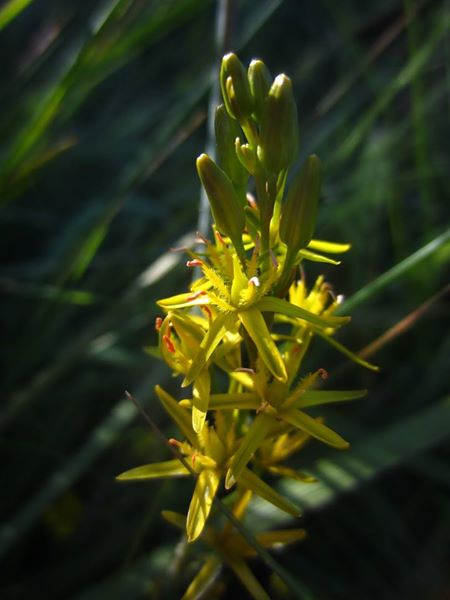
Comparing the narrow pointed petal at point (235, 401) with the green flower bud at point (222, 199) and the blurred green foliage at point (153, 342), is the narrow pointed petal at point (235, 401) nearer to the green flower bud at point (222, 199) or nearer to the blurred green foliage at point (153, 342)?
the green flower bud at point (222, 199)

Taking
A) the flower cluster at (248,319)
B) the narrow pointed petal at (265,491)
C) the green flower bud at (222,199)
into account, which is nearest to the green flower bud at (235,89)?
the flower cluster at (248,319)

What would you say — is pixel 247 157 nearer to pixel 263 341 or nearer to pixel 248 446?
pixel 263 341

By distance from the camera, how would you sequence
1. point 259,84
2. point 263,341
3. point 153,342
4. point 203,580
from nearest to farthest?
point 263,341, point 259,84, point 203,580, point 153,342

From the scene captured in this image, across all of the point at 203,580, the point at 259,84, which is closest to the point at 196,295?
the point at 259,84

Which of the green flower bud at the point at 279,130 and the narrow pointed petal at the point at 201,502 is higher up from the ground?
the green flower bud at the point at 279,130

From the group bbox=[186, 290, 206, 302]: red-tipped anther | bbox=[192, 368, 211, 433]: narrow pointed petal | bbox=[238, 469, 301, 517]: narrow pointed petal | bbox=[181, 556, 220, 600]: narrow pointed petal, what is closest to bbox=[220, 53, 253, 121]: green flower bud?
bbox=[186, 290, 206, 302]: red-tipped anther
